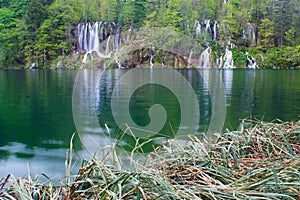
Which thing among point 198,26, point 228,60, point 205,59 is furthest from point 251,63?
point 198,26

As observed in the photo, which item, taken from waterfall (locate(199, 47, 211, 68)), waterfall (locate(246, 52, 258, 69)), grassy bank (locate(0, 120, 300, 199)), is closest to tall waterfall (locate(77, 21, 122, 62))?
waterfall (locate(199, 47, 211, 68))

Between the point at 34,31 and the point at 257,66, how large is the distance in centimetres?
2651

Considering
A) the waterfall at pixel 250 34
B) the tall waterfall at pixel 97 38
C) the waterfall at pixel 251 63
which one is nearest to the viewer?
the waterfall at pixel 251 63

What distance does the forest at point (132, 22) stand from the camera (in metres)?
40.5

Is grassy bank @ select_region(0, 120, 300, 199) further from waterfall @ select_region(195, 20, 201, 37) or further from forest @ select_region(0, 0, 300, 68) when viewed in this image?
waterfall @ select_region(195, 20, 201, 37)

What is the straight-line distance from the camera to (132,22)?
42.2 meters

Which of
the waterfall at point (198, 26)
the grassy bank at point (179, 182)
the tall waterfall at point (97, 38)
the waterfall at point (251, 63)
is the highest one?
the waterfall at point (198, 26)

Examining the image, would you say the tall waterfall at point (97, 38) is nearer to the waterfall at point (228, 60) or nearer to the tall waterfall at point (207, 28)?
the tall waterfall at point (207, 28)

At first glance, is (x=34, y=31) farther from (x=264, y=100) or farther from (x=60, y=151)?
(x=60, y=151)

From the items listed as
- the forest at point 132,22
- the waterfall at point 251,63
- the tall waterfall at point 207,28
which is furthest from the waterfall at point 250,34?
the waterfall at point 251,63

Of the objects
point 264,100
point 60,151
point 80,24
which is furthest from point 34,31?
point 60,151

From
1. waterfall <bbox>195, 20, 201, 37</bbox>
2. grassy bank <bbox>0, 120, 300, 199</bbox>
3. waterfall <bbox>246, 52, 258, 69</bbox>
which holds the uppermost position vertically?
waterfall <bbox>195, 20, 201, 37</bbox>

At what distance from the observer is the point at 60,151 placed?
5.16 metres

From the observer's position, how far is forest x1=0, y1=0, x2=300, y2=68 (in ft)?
133
